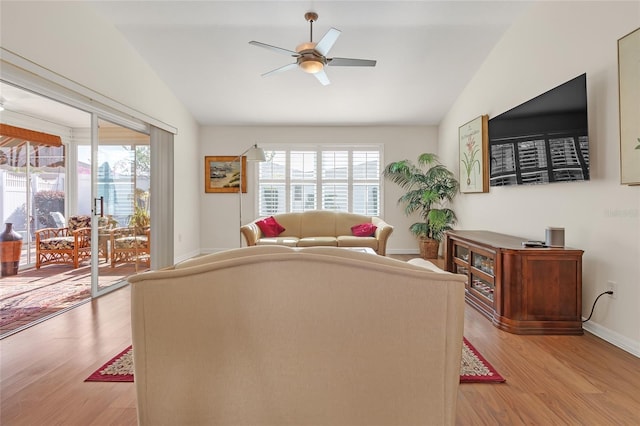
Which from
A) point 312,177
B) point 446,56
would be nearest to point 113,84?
point 312,177

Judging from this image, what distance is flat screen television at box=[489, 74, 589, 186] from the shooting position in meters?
2.83

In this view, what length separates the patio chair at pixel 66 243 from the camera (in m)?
4.87

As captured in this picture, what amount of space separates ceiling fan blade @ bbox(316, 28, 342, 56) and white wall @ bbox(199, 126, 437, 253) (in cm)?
349

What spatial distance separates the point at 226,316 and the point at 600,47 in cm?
334

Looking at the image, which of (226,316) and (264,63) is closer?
(226,316)

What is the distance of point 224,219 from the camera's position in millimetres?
6812

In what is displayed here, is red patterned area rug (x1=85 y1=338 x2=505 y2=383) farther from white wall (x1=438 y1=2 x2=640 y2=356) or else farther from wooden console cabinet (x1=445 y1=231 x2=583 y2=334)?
white wall (x1=438 y1=2 x2=640 y2=356)

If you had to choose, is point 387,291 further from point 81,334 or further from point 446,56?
point 446,56

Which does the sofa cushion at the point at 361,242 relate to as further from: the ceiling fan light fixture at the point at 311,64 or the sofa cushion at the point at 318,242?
the ceiling fan light fixture at the point at 311,64

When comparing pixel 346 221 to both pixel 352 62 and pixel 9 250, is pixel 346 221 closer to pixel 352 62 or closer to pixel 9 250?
pixel 352 62

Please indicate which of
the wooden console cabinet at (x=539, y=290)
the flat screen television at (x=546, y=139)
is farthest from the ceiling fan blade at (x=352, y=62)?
the wooden console cabinet at (x=539, y=290)

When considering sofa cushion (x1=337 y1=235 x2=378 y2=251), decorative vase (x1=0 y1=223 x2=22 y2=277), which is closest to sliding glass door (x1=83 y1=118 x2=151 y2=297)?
decorative vase (x1=0 y1=223 x2=22 y2=277)

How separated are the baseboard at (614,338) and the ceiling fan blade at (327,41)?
3129mm

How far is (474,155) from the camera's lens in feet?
15.8
